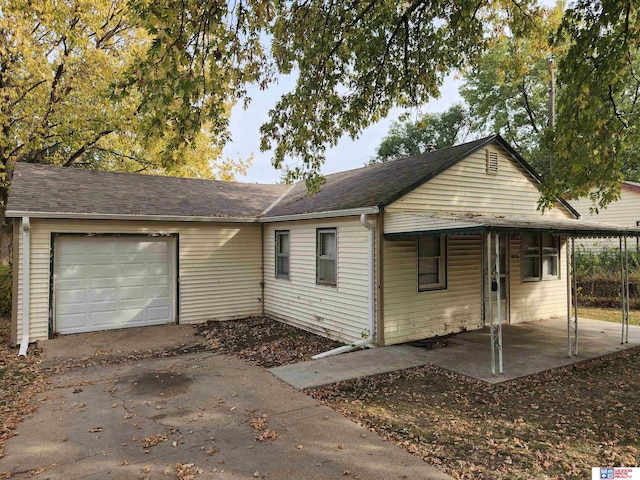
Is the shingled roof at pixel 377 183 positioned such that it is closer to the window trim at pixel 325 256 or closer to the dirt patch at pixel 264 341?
the window trim at pixel 325 256

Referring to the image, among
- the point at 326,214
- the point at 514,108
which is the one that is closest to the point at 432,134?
the point at 514,108

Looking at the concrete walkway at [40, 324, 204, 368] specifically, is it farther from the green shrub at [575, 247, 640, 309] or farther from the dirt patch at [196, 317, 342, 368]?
the green shrub at [575, 247, 640, 309]

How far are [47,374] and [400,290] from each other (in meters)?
6.49

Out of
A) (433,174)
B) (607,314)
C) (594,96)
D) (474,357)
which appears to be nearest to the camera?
(594,96)

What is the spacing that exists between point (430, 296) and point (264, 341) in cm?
377

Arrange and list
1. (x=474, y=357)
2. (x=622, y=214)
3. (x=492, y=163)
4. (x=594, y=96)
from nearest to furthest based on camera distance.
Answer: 1. (x=594, y=96)
2. (x=474, y=357)
3. (x=492, y=163)
4. (x=622, y=214)

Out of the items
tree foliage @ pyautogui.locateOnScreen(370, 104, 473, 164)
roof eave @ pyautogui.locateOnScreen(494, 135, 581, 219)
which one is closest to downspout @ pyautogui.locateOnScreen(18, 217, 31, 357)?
roof eave @ pyautogui.locateOnScreen(494, 135, 581, 219)

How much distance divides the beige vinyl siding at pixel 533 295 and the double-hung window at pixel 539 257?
0.55 ft

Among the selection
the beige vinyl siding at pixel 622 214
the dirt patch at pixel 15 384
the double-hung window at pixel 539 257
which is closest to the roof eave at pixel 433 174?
the double-hung window at pixel 539 257

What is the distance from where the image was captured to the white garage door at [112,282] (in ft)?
30.3

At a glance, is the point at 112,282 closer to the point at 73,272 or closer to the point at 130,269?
the point at 130,269

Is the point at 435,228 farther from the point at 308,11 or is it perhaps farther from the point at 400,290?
the point at 308,11

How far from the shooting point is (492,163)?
960cm

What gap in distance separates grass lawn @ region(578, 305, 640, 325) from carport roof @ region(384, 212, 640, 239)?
153 inches
